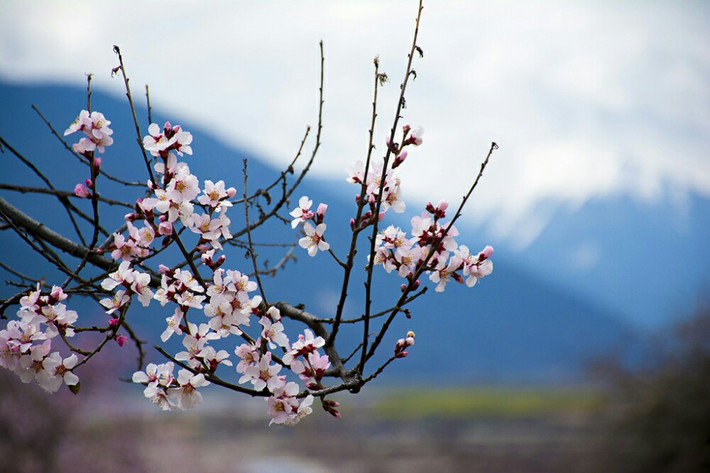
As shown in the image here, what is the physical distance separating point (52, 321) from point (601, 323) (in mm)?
91000

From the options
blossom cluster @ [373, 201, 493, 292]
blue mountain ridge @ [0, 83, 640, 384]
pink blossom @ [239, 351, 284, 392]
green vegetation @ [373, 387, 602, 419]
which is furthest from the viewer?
blue mountain ridge @ [0, 83, 640, 384]

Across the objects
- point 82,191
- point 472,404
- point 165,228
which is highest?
point 472,404

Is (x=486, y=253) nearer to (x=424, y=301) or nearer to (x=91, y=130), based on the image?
(x=91, y=130)

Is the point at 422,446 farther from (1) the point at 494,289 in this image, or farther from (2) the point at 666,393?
(1) the point at 494,289

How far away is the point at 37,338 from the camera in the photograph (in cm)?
131

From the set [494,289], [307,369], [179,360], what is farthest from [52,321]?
[494,289]

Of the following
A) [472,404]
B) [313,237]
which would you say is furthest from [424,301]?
[313,237]

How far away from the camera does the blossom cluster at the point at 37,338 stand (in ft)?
4.26

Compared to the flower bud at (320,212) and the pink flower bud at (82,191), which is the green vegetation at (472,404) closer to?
the flower bud at (320,212)

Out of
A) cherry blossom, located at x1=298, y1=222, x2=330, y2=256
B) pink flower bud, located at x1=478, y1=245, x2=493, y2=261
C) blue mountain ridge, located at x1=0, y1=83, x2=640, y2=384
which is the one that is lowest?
pink flower bud, located at x1=478, y1=245, x2=493, y2=261

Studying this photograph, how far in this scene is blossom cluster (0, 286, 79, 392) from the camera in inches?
51.1

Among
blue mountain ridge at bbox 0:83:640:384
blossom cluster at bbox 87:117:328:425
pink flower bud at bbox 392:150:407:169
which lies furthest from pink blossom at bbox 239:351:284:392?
blue mountain ridge at bbox 0:83:640:384

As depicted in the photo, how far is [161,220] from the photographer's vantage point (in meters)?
1.31

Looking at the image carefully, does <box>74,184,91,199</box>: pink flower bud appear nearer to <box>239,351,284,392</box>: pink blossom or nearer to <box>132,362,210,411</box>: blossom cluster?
<box>132,362,210,411</box>: blossom cluster
